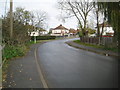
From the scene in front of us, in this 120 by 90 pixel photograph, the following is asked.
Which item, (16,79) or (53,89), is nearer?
(53,89)

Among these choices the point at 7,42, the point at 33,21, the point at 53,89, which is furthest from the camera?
the point at 33,21

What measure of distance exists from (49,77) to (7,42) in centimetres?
795

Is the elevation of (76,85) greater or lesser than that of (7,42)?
lesser

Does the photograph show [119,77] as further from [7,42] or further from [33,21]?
[33,21]

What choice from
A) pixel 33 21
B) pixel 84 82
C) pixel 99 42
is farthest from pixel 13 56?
pixel 33 21

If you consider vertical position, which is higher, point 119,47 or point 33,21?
point 33,21

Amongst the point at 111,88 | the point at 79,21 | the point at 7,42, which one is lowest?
the point at 111,88

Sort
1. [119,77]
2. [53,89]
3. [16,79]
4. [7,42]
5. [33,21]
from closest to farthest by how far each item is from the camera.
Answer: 1. [53,89]
2. [16,79]
3. [119,77]
4. [7,42]
5. [33,21]

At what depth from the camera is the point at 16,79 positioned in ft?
19.2

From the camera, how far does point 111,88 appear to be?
5.05m

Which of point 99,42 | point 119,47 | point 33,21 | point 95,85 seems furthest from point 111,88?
point 33,21

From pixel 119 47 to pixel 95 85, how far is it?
11.5 meters

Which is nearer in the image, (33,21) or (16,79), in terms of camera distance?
(16,79)

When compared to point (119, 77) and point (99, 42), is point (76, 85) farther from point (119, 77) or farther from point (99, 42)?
point (99, 42)
